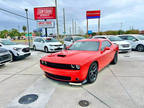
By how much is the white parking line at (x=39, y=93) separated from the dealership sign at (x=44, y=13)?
52.1ft

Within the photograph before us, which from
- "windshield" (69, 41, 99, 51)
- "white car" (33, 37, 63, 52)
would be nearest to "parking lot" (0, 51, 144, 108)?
"windshield" (69, 41, 99, 51)

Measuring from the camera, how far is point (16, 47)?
6676 mm

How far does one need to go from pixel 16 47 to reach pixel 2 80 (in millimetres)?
3466

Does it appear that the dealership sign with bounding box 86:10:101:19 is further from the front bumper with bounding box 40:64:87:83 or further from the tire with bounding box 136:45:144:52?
the front bumper with bounding box 40:64:87:83

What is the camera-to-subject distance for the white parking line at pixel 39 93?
7.50ft

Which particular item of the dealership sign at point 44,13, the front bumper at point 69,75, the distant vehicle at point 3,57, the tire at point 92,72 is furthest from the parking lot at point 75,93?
the dealership sign at point 44,13

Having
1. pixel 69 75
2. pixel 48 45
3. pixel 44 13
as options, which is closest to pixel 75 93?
pixel 69 75

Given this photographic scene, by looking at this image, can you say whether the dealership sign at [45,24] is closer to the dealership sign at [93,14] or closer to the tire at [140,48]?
the dealership sign at [93,14]

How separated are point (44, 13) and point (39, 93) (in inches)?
671

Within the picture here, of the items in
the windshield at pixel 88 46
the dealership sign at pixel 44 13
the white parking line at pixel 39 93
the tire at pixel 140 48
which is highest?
the dealership sign at pixel 44 13

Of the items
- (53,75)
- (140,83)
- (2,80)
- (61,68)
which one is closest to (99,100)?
(61,68)

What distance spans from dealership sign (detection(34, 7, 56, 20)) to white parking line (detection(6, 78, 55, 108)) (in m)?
15.9

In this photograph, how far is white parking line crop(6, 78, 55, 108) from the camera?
7.50ft

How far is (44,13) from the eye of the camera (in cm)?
1730
